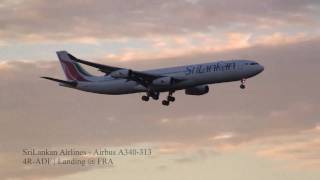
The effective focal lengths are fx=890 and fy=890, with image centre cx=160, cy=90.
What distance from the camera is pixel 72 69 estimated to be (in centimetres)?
14088

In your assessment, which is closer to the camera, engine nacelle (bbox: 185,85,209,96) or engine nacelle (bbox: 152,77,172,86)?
engine nacelle (bbox: 152,77,172,86)

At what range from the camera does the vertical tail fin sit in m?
136

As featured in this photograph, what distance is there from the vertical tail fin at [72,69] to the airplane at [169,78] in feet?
20.7

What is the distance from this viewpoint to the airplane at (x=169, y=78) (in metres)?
113

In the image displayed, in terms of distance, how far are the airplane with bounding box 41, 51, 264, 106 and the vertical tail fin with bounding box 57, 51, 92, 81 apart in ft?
20.7

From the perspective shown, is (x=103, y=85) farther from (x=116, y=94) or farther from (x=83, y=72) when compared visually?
(x=83, y=72)

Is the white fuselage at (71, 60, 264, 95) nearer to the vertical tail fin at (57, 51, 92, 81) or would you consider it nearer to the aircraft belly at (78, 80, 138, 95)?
the aircraft belly at (78, 80, 138, 95)

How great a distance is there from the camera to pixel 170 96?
121 metres

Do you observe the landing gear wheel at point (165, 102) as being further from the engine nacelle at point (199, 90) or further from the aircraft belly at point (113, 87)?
the aircraft belly at point (113, 87)

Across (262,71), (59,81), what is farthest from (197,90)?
(59,81)

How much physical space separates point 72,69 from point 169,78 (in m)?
29.0

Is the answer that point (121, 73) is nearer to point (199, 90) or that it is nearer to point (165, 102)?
point (165, 102)

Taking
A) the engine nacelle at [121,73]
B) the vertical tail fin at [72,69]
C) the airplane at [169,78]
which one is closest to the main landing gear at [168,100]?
the airplane at [169,78]

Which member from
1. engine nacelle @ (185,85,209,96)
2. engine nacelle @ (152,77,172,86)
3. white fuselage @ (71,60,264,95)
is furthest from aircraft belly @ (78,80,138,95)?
engine nacelle @ (185,85,209,96)
